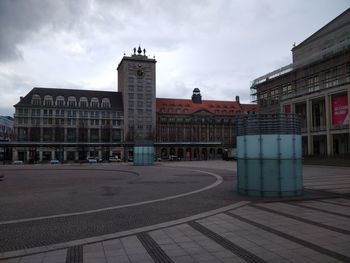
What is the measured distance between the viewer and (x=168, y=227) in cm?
966

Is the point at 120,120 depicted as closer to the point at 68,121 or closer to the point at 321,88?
the point at 68,121

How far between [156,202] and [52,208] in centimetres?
390

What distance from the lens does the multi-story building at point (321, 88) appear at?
51.9m

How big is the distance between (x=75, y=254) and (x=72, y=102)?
361ft

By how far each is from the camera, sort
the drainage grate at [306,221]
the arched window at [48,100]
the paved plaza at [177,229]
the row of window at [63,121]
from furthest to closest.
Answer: the arched window at [48,100] < the row of window at [63,121] < the drainage grate at [306,221] < the paved plaza at [177,229]

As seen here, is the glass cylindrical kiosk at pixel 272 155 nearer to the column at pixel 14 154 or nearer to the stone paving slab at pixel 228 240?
the stone paving slab at pixel 228 240

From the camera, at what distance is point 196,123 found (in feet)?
427

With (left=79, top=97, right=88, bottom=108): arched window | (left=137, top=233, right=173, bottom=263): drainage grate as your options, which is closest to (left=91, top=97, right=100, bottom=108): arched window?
(left=79, top=97, right=88, bottom=108): arched window

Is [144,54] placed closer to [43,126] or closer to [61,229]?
[43,126]

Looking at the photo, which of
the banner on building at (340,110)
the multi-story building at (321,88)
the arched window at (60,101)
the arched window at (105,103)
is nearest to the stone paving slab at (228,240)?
the banner on building at (340,110)

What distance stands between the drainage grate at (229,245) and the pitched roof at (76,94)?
106444mm

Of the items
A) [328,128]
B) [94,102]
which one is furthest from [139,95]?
[328,128]

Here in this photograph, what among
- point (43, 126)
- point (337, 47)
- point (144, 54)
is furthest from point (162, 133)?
point (337, 47)

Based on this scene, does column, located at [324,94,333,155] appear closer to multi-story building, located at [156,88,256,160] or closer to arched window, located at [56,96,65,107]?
multi-story building, located at [156,88,256,160]
